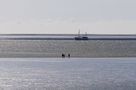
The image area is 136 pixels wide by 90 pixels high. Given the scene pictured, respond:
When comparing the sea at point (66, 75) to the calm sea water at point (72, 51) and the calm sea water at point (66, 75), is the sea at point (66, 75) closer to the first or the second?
the calm sea water at point (66, 75)

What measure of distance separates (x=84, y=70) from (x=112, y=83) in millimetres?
9969

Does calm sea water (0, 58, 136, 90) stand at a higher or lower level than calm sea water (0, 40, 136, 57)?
higher

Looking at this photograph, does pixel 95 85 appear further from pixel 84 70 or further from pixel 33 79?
pixel 84 70

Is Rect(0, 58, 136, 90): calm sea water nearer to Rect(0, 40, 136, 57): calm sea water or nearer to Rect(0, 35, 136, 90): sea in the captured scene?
Rect(0, 35, 136, 90): sea

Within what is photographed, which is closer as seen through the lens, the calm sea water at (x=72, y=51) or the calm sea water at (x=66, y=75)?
→ the calm sea water at (x=66, y=75)

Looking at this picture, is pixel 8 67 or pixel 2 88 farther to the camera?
pixel 8 67

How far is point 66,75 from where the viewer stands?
5144 cm

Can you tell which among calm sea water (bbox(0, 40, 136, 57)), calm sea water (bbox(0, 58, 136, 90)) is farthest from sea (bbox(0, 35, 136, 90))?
calm sea water (bbox(0, 40, 136, 57))

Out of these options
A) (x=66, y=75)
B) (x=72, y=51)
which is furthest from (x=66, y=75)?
(x=72, y=51)

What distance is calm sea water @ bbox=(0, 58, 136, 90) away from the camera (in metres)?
44.1

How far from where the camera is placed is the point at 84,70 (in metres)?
55.5

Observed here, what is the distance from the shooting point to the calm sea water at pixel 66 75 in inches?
1736

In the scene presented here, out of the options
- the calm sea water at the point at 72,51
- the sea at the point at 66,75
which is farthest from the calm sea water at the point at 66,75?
the calm sea water at the point at 72,51

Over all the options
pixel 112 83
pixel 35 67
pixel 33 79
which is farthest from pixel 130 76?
pixel 35 67
